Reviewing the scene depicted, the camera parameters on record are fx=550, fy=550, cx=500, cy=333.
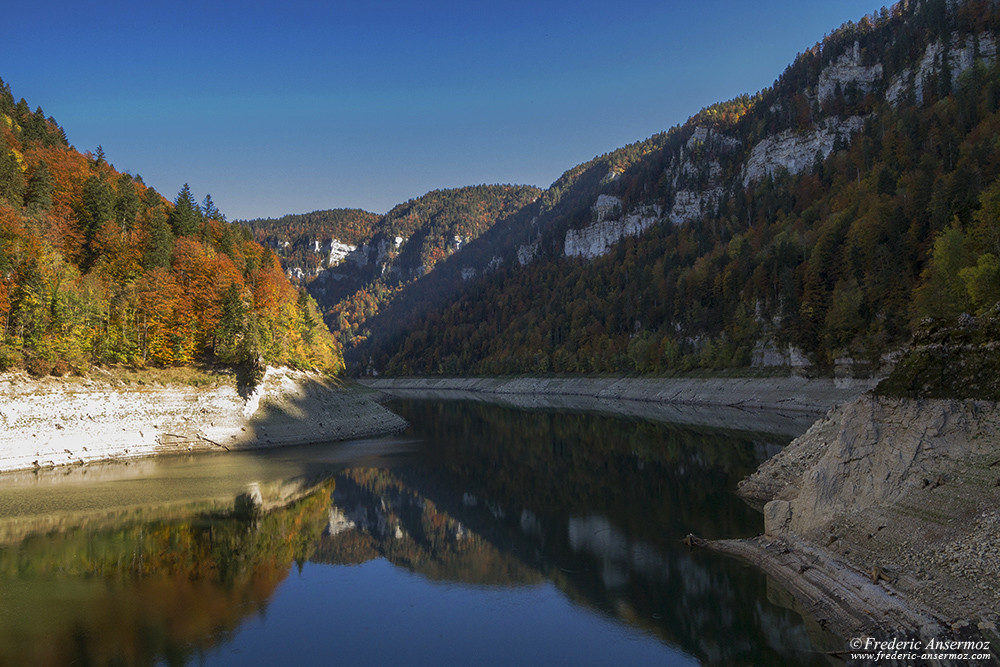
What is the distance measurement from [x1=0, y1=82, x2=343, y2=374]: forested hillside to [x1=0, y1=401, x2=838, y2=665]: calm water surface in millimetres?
10509

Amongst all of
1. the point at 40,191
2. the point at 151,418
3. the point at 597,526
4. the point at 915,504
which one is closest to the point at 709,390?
the point at 597,526

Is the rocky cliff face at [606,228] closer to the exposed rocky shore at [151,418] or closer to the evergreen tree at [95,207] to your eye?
the exposed rocky shore at [151,418]

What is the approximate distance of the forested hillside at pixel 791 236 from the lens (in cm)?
5594

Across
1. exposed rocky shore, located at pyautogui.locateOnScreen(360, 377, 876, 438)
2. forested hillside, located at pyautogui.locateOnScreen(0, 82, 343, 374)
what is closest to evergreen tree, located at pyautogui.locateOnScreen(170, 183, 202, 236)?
forested hillside, located at pyautogui.locateOnScreen(0, 82, 343, 374)

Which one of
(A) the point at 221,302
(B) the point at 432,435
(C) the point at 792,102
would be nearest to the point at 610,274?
(C) the point at 792,102

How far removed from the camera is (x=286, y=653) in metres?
12.1

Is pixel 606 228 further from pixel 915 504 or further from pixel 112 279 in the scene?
pixel 915 504

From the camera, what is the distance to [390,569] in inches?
722

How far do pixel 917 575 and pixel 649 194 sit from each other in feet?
564

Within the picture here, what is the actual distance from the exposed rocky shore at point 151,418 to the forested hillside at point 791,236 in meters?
44.1

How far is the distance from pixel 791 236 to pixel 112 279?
8680cm

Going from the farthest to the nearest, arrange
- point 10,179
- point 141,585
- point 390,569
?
point 10,179, point 390,569, point 141,585

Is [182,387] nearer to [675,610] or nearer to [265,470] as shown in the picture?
[265,470]

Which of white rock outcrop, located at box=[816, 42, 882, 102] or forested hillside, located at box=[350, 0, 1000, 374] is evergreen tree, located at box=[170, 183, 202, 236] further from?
white rock outcrop, located at box=[816, 42, 882, 102]
